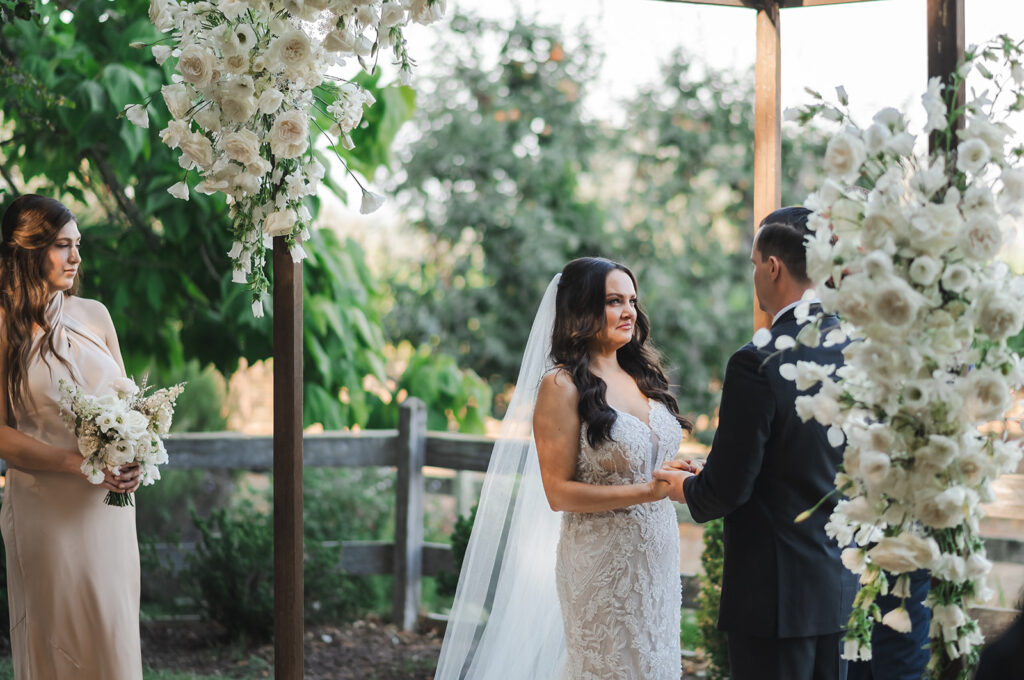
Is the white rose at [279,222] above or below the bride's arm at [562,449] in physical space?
above

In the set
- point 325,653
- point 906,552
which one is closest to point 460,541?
point 325,653

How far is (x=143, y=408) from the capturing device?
3.21m

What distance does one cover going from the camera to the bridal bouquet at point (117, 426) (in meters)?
3.05

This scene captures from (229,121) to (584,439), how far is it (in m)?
1.44

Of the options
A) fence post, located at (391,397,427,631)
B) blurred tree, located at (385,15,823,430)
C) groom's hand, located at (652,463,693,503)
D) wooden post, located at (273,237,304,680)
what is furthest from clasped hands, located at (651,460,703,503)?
blurred tree, located at (385,15,823,430)

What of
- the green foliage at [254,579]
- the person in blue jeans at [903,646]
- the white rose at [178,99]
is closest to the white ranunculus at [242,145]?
the white rose at [178,99]

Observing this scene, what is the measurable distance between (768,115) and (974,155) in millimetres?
1921

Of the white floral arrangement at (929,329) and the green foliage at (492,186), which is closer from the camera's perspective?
the white floral arrangement at (929,329)

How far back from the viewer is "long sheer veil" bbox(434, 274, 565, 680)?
3.56 metres

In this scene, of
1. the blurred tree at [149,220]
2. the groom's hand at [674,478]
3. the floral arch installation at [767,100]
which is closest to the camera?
the groom's hand at [674,478]

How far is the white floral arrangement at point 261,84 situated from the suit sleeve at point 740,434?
108cm

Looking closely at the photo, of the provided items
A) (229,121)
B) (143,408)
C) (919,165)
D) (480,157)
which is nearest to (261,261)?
(229,121)

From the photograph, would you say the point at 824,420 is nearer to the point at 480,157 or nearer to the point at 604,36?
the point at 480,157

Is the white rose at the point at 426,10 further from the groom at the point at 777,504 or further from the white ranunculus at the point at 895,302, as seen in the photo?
the white ranunculus at the point at 895,302
